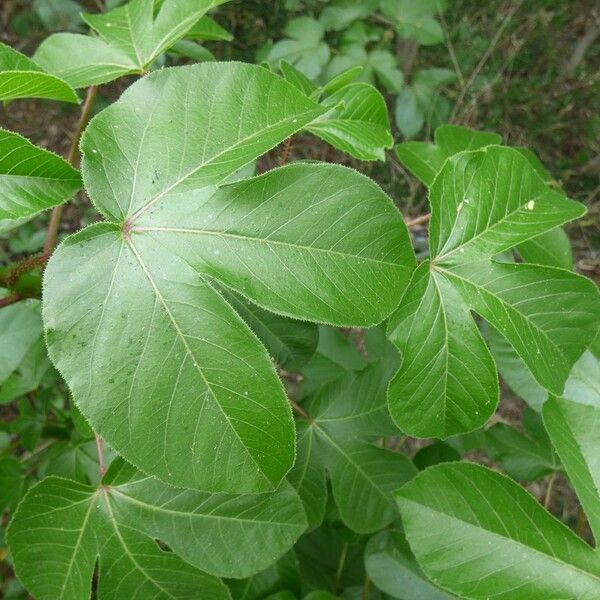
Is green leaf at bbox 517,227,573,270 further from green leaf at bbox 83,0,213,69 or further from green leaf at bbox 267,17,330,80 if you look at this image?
green leaf at bbox 267,17,330,80

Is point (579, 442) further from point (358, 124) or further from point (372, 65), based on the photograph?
point (372, 65)

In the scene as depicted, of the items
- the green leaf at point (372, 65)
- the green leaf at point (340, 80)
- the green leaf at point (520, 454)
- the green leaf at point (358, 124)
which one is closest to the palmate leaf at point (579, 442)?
the green leaf at point (520, 454)

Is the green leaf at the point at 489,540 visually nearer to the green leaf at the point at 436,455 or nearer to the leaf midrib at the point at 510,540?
the leaf midrib at the point at 510,540

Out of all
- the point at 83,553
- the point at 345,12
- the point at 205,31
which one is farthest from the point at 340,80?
the point at 345,12

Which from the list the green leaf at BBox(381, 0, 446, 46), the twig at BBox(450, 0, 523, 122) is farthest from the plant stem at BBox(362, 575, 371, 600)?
the twig at BBox(450, 0, 523, 122)

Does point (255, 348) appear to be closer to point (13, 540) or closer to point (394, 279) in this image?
point (394, 279)

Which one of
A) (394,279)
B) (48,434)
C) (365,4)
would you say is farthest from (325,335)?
(365,4)
